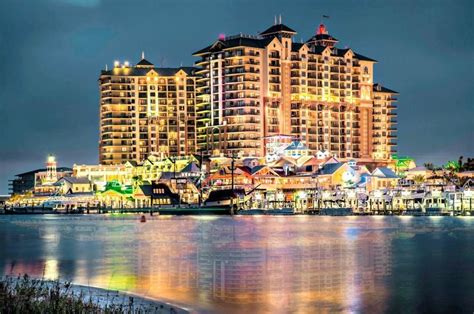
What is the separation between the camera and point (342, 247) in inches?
2408

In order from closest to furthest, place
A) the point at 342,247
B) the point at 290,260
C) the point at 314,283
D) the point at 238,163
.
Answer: the point at 314,283 < the point at 290,260 < the point at 342,247 < the point at 238,163

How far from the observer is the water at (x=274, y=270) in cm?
3216

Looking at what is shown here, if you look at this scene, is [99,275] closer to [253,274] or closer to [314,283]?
[253,274]

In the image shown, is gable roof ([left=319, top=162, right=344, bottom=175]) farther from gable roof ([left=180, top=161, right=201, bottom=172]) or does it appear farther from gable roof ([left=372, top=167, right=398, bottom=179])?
gable roof ([left=180, top=161, right=201, bottom=172])

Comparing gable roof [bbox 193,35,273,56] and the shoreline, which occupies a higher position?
gable roof [bbox 193,35,273,56]

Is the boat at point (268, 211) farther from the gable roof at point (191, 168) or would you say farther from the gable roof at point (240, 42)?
the gable roof at point (240, 42)

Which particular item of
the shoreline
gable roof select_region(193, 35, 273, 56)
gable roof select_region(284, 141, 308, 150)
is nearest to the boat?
gable roof select_region(284, 141, 308, 150)

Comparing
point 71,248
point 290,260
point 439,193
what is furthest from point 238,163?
point 290,260

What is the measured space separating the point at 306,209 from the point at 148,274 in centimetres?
13245

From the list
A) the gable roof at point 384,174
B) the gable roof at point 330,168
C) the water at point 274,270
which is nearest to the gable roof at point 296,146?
the gable roof at point 330,168

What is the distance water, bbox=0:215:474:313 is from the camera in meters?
32.2

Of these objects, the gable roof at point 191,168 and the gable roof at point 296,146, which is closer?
the gable roof at point 296,146

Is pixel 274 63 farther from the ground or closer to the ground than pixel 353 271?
farther from the ground

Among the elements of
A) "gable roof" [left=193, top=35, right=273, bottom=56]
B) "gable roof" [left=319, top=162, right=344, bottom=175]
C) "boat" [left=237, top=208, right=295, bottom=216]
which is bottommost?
"boat" [left=237, top=208, right=295, bottom=216]
